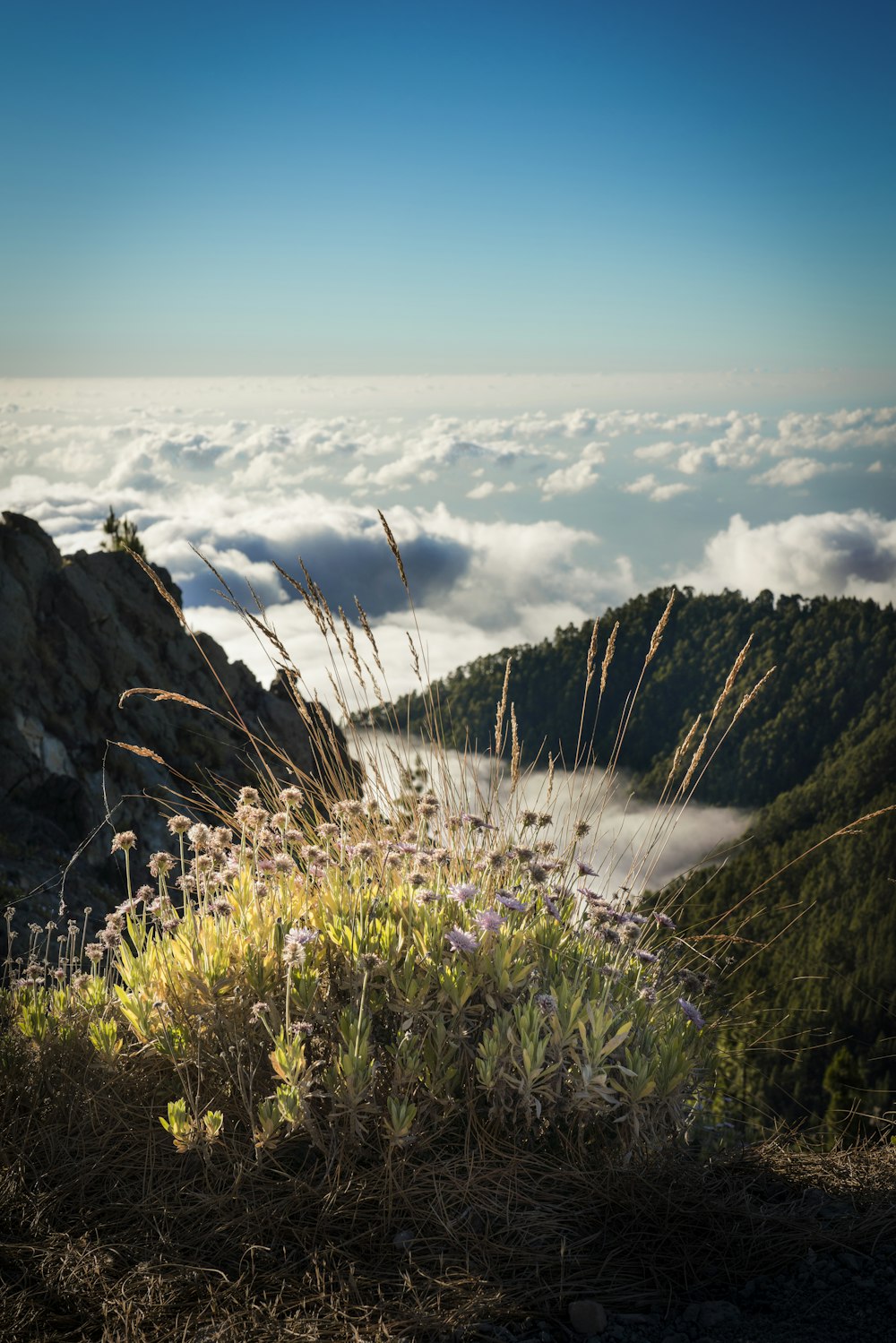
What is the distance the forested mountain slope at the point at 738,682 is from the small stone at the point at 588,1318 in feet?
166

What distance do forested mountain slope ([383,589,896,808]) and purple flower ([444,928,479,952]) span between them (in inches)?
1968

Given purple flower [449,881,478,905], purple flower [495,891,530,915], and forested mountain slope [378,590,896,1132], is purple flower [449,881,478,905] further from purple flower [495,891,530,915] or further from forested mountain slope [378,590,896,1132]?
forested mountain slope [378,590,896,1132]

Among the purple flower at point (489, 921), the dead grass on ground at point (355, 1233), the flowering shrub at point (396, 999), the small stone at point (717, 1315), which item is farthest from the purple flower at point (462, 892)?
the small stone at point (717, 1315)

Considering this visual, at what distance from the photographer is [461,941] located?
260 cm

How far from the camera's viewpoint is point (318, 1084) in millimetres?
2660

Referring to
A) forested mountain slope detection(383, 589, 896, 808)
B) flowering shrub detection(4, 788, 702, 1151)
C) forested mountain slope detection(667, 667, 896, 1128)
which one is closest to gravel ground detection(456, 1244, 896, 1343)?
flowering shrub detection(4, 788, 702, 1151)

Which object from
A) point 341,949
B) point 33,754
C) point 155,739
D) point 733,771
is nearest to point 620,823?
point 341,949

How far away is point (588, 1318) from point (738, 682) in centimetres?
5452

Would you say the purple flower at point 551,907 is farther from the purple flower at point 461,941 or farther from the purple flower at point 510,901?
the purple flower at point 461,941

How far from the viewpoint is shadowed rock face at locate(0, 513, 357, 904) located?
8.96 metres

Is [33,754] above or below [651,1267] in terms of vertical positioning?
below

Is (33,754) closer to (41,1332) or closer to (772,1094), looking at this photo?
(41,1332)

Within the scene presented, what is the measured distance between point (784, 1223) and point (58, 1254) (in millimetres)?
1860

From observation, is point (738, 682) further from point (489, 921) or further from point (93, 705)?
point (489, 921)
